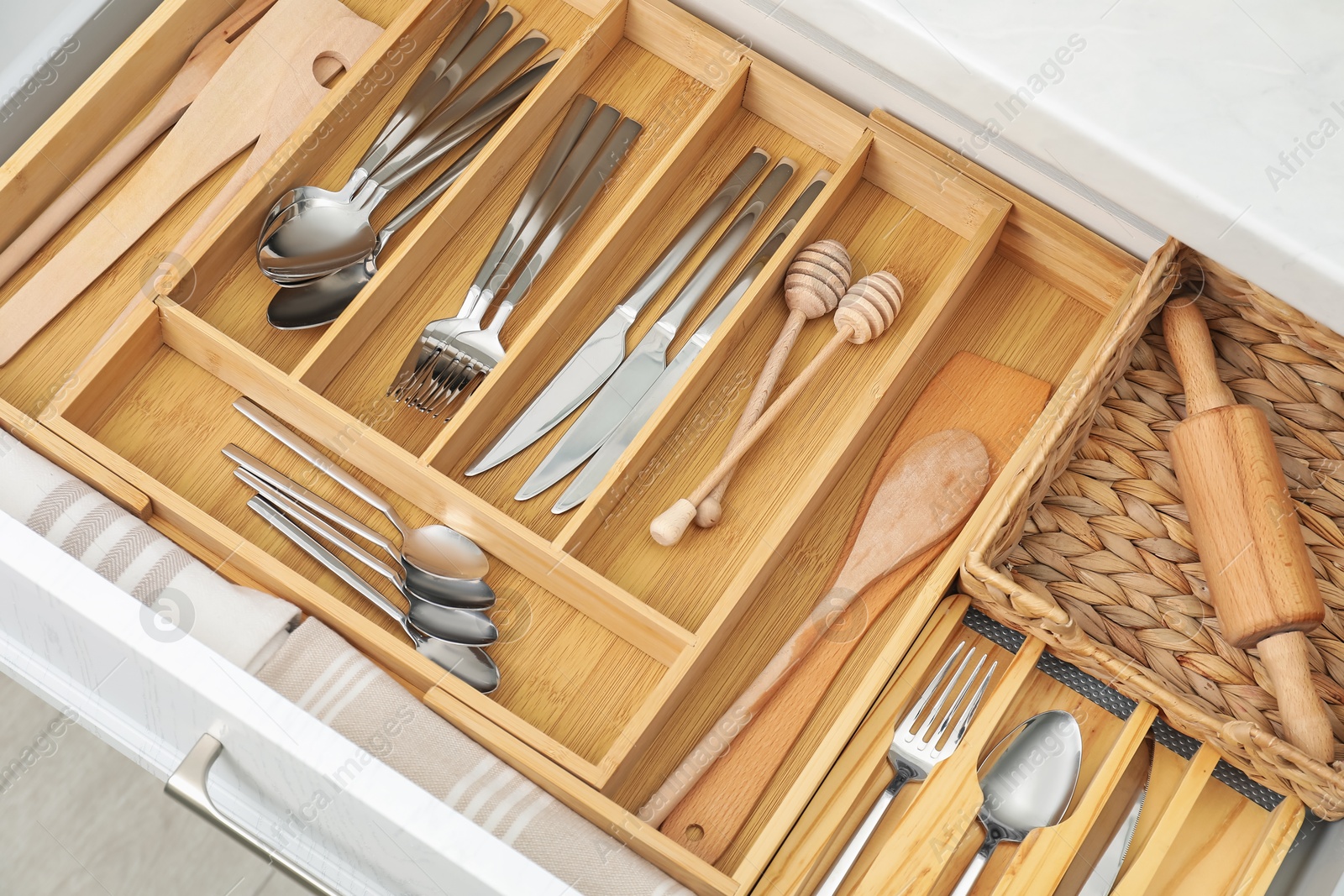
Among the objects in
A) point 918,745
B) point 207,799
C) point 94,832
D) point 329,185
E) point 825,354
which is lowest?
point 94,832

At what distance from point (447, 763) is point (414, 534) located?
0.19 meters

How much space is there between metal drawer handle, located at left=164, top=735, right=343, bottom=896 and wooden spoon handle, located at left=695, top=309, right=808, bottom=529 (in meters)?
0.39

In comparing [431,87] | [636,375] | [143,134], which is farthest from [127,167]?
[636,375]

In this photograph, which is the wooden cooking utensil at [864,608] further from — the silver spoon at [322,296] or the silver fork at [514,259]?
the silver spoon at [322,296]

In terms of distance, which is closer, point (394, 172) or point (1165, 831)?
point (1165, 831)

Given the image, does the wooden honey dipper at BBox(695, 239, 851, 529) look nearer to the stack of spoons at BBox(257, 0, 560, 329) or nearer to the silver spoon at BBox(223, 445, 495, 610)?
the silver spoon at BBox(223, 445, 495, 610)

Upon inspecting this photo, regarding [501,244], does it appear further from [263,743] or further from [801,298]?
[263,743]

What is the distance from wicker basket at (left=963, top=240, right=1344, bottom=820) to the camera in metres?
0.78

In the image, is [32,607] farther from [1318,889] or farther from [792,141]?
[1318,889]

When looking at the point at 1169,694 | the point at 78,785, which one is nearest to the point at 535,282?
the point at 1169,694

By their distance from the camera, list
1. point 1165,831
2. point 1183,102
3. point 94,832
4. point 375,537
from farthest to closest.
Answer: point 94,832 → point 375,537 → point 1165,831 → point 1183,102

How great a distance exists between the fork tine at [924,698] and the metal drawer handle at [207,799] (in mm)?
419

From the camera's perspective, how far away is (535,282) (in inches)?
37.3

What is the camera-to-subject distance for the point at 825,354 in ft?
2.95
